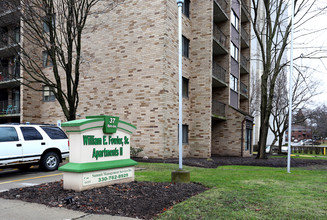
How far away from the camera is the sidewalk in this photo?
493cm

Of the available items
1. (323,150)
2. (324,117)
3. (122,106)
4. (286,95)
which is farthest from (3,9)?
(324,117)

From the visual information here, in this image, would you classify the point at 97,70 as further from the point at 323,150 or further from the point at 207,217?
the point at 323,150

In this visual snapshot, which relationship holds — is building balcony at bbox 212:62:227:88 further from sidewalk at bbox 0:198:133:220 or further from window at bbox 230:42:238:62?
sidewalk at bbox 0:198:133:220

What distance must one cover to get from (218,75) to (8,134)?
54.1ft

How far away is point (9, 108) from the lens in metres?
25.7

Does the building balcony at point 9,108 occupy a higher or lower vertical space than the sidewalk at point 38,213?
higher

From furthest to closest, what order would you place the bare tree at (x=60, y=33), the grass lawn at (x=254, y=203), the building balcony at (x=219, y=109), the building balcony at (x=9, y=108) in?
the building balcony at (x=9, y=108) < the building balcony at (x=219, y=109) < the bare tree at (x=60, y=33) < the grass lawn at (x=254, y=203)

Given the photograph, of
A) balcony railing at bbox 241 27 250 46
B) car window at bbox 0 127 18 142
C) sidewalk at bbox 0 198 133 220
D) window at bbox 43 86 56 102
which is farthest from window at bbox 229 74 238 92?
sidewalk at bbox 0 198 133 220

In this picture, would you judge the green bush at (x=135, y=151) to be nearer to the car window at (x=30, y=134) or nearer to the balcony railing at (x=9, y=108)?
the car window at (x=30, y=134)

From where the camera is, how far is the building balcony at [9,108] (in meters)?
25.0

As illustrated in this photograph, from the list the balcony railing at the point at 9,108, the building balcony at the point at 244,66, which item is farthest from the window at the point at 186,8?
the balcony railing at the point at 9,108

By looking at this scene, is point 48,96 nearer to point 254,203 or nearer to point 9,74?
point 9,74

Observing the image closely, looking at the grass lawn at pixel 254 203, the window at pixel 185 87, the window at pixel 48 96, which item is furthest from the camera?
the window at pixel 48 96

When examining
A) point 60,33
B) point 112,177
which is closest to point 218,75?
point 60,33
